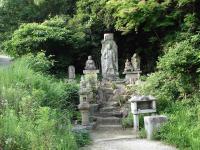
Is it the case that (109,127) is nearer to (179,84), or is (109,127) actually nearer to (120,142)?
(120,142)

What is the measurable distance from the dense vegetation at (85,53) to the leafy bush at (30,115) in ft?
0.06

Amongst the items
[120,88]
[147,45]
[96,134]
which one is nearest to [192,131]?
[96,134]

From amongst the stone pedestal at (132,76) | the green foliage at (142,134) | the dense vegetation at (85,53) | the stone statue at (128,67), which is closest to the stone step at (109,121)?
the dense vegetation at (85,53)

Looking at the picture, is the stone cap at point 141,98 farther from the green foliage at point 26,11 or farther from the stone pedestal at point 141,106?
the green foliage at point 26,11

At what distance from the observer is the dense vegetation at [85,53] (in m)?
8.44

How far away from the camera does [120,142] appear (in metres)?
10.1

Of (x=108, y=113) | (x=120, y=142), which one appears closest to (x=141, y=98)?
(x=120, y=142)

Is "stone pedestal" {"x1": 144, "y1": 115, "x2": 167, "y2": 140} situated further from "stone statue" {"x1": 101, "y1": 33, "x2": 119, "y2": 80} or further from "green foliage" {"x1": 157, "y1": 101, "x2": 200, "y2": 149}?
"stone statue" {"x1": 101, "y1": 33, "x2": 119, "y2": 80}

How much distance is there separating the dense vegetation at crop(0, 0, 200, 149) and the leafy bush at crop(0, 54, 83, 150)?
0.02 meters

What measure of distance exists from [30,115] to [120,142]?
2.79 m

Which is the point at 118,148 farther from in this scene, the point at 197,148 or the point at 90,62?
the point at 90,62

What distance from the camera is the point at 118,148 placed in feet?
30.8

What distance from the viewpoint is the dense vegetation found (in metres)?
8.44

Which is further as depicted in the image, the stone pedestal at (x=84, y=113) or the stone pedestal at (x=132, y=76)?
the stone pedestal at (x=132, y=76)
